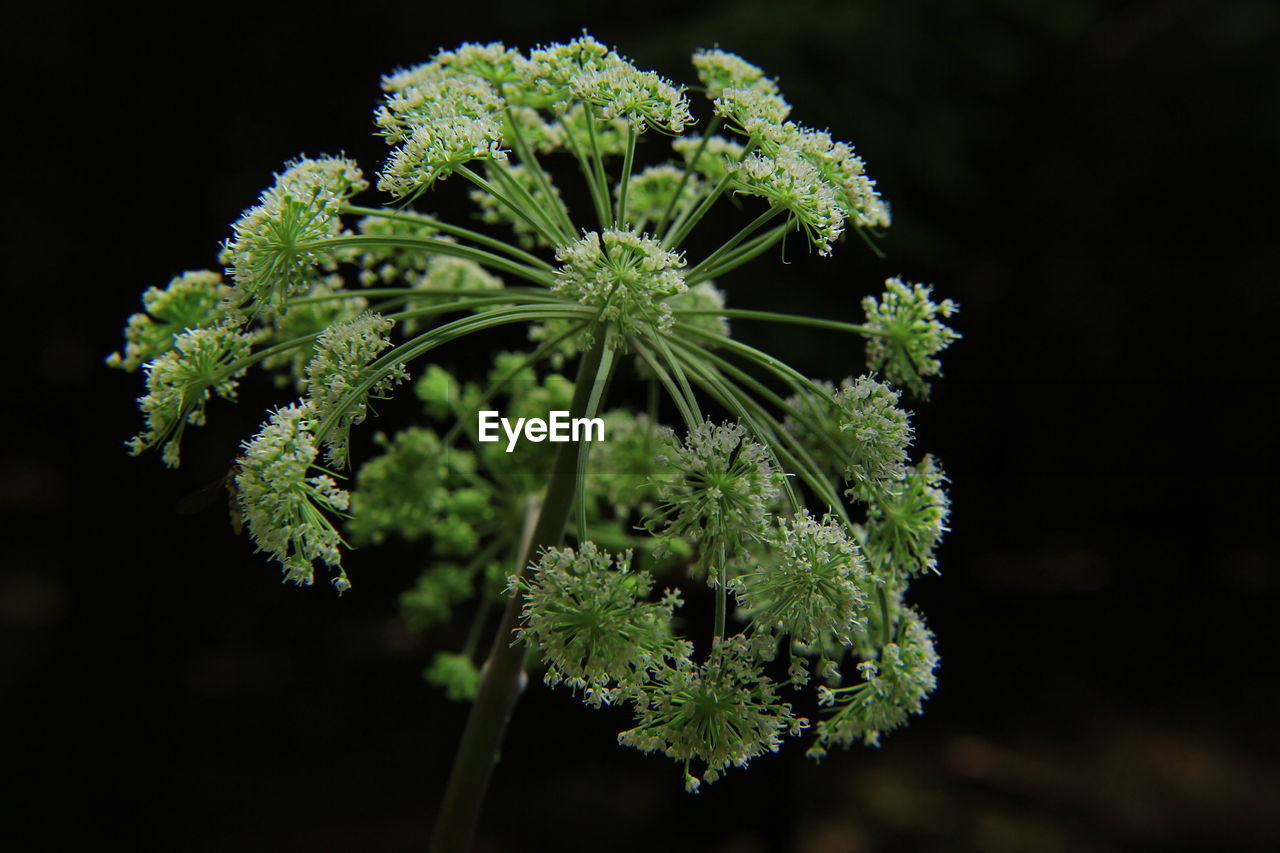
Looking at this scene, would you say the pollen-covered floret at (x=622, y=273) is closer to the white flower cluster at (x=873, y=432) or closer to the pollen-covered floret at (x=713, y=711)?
the white flower cluster at (x=873, y=432)

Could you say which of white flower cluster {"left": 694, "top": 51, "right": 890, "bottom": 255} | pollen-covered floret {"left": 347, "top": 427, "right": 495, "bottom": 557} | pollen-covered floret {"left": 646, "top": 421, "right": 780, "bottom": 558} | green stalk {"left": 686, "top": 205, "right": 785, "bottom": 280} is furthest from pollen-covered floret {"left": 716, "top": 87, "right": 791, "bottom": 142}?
pollen-covered floret {"left": 347, "top": 427, "right": 495, "bottom": 557}

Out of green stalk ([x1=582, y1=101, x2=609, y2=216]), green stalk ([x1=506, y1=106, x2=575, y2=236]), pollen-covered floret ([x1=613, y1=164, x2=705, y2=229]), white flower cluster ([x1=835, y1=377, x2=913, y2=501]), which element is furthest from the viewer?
pollen-covered floret ([x1=613, y1=164, x2=705, y2=229])

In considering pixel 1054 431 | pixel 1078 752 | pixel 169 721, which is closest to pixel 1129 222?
pixel 1054 431

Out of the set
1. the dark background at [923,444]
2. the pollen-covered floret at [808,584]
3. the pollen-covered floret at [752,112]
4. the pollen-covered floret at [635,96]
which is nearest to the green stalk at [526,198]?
the pollen-covered floret at [635,96]

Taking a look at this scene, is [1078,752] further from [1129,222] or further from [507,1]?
[507,1]

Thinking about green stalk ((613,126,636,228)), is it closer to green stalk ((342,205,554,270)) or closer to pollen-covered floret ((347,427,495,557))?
green stalk ((342,205,554,270))

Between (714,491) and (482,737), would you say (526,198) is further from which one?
(482,737)
